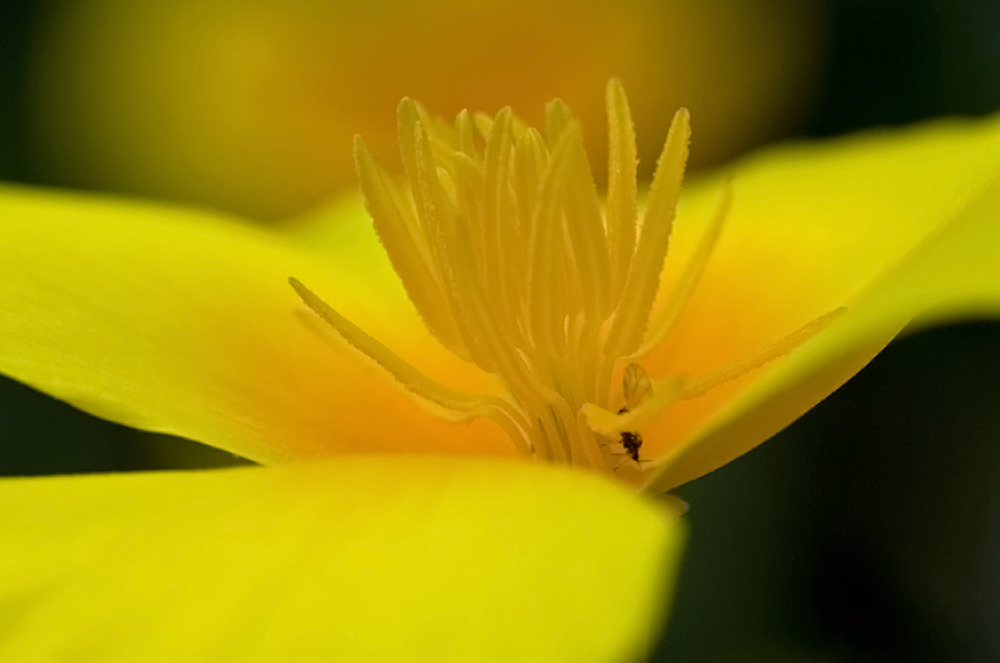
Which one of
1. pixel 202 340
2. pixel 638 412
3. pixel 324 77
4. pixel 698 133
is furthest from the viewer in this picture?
pixel 324 77

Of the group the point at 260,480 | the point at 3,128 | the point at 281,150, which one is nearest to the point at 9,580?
the point at 260,480

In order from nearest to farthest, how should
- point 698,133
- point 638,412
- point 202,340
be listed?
point 638,412 → point 202,340 → point 698,133

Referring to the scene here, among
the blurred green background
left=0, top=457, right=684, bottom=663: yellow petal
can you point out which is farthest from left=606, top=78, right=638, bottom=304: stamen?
the blurred green background

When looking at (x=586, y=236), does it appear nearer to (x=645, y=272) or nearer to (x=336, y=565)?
(x=645, y=272)

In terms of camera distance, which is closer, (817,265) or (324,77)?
(817,265)

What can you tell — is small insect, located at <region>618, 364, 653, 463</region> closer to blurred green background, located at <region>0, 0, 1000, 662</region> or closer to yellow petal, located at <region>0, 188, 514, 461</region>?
yellow petal, located at <region>0, 188, 514, 461</region>

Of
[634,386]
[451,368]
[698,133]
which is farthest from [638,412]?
[698,133]
